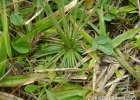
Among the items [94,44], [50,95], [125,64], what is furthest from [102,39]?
[50,95]

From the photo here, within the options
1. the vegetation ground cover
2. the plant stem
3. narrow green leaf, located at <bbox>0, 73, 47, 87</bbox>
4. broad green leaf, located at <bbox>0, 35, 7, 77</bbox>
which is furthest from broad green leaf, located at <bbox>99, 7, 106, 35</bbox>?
broad green leaf, located at <bbox>0, 35, 7, 77</bbox>

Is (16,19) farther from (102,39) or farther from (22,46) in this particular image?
(102,39)

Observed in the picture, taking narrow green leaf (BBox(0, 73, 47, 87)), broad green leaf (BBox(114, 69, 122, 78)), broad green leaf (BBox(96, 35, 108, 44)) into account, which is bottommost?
broad green leaf (BBox(114, 69, 122, 78))

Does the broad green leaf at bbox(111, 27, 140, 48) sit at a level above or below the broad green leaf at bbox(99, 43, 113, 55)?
above

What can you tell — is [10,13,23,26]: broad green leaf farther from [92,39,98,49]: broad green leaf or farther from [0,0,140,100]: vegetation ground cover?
[92,39,98,49]: broad green leaf

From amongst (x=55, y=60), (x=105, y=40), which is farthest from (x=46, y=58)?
(x=105, y=40)

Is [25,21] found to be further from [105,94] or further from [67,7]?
[105,94]
